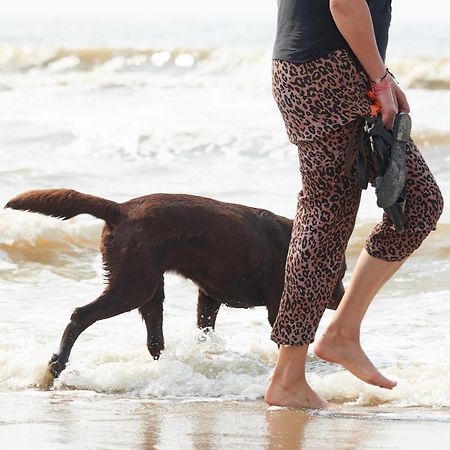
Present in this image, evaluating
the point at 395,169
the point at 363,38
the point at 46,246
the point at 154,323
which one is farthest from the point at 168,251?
the point at 46,246

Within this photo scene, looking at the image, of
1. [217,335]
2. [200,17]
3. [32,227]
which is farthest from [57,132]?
[200,17]

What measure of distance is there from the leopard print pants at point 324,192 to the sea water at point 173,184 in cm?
74

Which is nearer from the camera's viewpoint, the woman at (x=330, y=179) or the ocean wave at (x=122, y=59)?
the woman at (x=330, y=179)

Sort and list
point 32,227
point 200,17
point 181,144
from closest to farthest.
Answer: point 32,227 < point 181,144 < point 200,17

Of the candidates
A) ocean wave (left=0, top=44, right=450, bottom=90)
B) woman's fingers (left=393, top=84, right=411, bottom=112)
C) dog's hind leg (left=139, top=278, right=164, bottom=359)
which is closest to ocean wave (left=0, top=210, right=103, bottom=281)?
dog's hind leg (left=139, top=278, right=164, bottom=359)

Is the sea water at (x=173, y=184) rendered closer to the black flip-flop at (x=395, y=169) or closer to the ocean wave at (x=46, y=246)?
the ocean wave at (x=46, y=246)

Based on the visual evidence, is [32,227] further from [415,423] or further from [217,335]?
[415,423]

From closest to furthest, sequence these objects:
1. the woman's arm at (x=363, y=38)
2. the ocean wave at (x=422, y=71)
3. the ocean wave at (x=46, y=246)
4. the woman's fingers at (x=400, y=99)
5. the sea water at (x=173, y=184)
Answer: the woman's arm at (x=363, y=38)
the woman's fingers at (x=400, y=99)
the sea water at (x=173, y=184)
the ocean wave at (x=46, y=246)
the ocean wave at (x=422, y=71)

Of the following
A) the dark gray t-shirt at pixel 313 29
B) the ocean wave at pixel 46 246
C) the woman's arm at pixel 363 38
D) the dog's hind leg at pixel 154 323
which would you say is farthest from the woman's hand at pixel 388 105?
the ocean wave at pixel 46 246

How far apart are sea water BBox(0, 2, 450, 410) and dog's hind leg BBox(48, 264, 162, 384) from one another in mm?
149

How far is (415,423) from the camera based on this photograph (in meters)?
3.92

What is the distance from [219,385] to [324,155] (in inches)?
56.8

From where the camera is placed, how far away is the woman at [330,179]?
12.7 ft

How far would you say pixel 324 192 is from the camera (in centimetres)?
403
